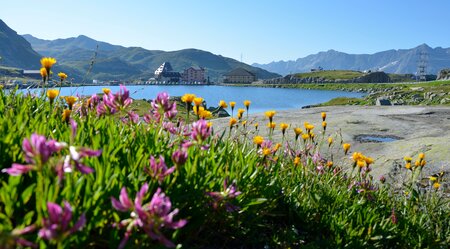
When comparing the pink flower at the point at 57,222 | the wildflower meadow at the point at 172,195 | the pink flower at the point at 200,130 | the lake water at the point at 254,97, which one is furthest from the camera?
the lake water at the point at 254,97

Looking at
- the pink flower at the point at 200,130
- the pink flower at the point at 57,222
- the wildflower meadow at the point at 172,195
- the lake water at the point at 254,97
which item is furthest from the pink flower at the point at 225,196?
the lake water at the point at 254,97

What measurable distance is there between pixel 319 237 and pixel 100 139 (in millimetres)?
2102

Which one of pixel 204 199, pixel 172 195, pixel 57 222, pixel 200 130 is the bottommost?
pixel 204 199

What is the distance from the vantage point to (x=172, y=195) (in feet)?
8.13

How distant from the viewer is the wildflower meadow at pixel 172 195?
1787 mm

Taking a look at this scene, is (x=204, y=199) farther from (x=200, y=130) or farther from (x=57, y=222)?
(x=57, y=222)

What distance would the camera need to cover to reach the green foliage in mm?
2039

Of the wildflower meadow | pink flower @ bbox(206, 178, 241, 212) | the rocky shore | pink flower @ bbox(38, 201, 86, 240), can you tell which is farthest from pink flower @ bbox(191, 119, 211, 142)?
the rocky shore

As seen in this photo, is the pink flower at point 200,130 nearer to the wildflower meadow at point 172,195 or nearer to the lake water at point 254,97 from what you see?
the wildflower meadow at point 172,195

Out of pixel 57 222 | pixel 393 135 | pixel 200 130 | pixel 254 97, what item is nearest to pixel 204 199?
pixel 200 130

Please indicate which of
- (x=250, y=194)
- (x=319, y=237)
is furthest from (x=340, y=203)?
(x=250, y=194)

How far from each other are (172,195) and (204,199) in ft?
1.07

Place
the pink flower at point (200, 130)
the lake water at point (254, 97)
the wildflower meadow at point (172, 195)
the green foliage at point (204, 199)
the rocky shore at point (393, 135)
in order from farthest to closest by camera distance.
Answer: the lake water at point (254, 97) → the rocky shore at point (393, 135) → the pink flower at point (200, 130) → the green foliage at point (204, 199) → the wildflower meadow at point (172, 195)

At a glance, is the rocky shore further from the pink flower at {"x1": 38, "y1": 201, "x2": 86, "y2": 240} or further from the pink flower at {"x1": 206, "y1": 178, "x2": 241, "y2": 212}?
the pink flower at {"x1": 38, "y1": 201, "x2": 86, "y2": 240}
